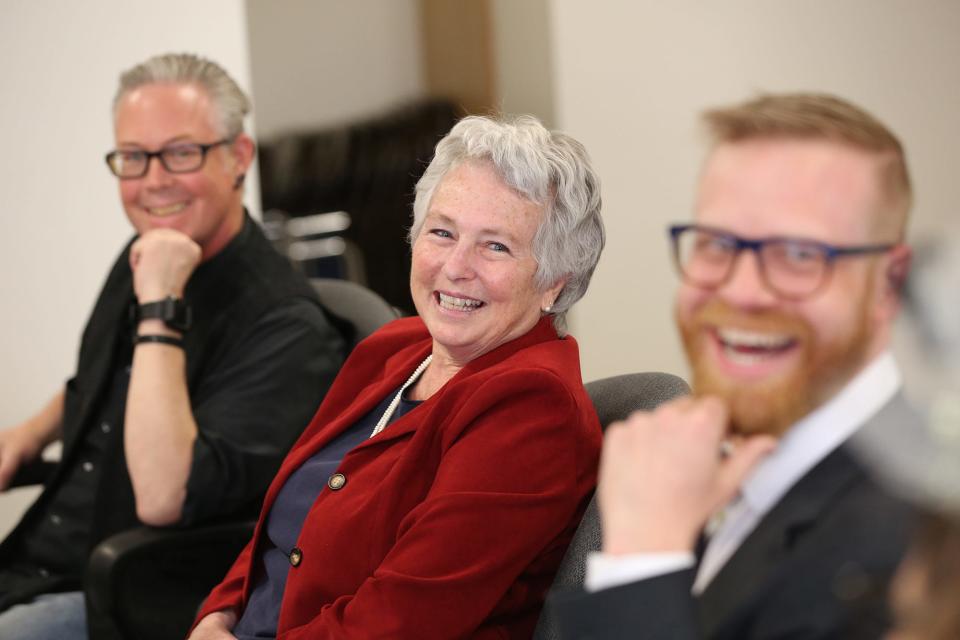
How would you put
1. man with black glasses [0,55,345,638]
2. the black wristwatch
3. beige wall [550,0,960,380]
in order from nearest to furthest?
man with black glasses [0,55,345,638], the black wristwatch, beige wall [550,0,960,380]

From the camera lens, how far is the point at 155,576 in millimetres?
2086

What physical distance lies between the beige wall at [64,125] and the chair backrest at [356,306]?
3.80 feet

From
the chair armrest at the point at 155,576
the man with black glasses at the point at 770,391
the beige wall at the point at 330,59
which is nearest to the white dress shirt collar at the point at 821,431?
the man with black glasses at the point at 770,391

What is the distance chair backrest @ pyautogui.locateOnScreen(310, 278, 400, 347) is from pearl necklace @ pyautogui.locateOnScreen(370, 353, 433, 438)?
17.0 inches

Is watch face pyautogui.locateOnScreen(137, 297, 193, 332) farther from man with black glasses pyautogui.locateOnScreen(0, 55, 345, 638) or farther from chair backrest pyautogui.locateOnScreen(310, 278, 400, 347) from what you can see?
chair backrest pyautogui.locateOnScreen(310, 278, 400, 347)

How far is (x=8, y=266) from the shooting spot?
11.5 feet

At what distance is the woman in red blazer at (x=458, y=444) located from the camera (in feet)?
5.10

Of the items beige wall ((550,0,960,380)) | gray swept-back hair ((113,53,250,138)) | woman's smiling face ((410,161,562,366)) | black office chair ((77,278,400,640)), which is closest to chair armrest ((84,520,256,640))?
black office chair ((77,278,400,640))

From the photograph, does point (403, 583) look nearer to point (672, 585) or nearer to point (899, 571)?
point (672, 585)

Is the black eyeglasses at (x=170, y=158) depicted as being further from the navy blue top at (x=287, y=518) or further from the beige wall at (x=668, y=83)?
the beige wall at (x=668, y=83)

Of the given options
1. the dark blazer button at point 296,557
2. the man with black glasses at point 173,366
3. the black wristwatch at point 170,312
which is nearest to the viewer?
the dark blazer button at point 296,557

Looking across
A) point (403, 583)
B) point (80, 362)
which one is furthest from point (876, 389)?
point (80, 362)

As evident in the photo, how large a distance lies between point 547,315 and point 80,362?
1.19 metres

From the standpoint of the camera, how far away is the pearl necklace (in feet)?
6.24
